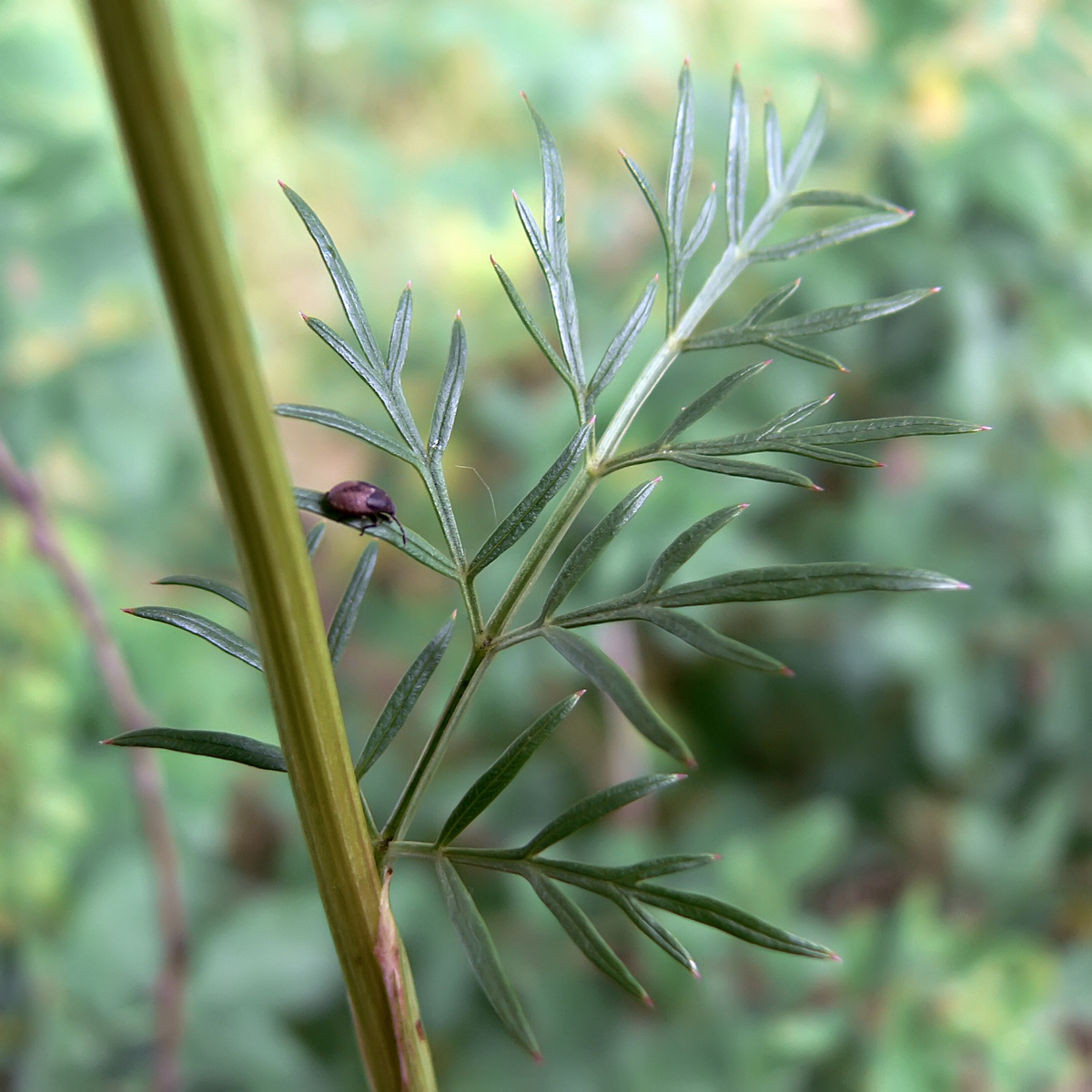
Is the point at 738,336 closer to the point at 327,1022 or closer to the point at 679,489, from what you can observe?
the point at 679,489

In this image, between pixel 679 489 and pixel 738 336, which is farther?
pixel 679 489

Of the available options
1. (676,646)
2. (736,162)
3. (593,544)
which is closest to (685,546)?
(593,544)

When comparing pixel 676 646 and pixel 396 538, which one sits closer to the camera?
pixel 396 538

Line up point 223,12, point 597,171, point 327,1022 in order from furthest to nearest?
point 223,12 → point 597,171 → point 327,1022

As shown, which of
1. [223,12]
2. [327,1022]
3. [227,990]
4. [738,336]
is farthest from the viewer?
[223,12]

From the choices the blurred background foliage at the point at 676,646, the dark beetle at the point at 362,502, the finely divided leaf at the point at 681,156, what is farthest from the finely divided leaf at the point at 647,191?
the blurred background foliage at the point at 676,646

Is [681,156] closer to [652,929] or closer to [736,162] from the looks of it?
[736,162]

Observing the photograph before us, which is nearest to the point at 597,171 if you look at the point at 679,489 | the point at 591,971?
the point at 679,489
